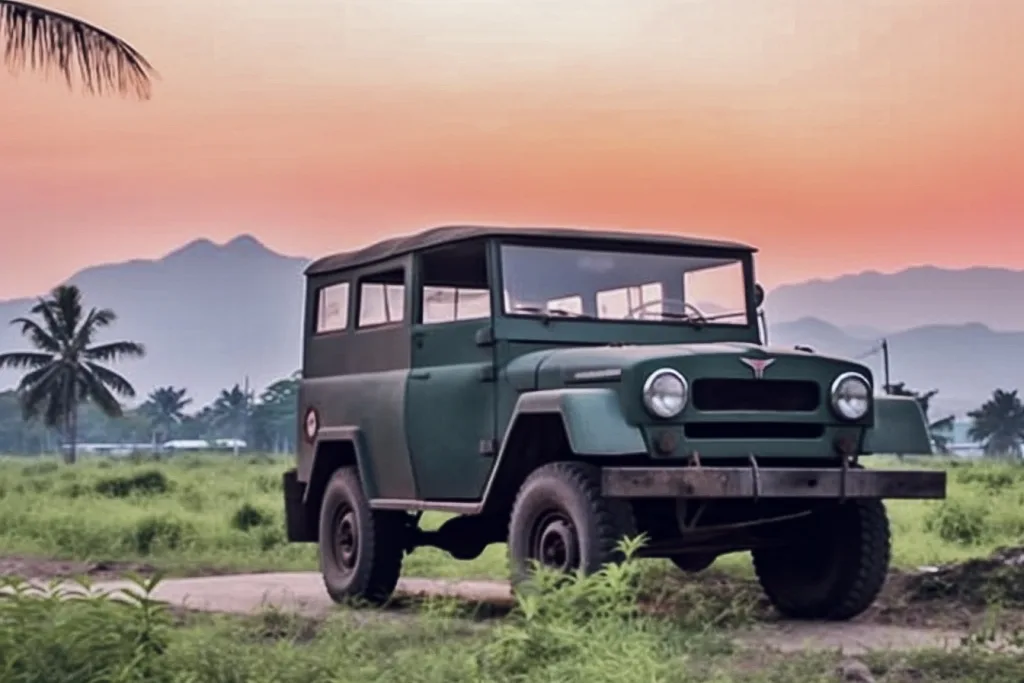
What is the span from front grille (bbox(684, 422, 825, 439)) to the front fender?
13.4 inches

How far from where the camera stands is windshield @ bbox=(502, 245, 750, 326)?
9.43 metres

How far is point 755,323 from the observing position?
395 inches

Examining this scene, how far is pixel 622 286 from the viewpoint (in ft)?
31.6

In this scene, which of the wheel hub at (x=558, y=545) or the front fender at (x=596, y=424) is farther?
the wheel hub at (x=558, y=545)

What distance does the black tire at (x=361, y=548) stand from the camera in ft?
34.2

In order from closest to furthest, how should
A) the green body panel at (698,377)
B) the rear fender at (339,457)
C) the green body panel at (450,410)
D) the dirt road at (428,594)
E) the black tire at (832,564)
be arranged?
1. the dirt road at (428,594)
2. the green body panel at (698,377)
3. the black tire at (832,564)
4. the green body panel at (450,410)
5. the rear fender at (339,457)

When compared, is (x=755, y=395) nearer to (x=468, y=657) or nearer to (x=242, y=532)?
(x=468, y=657)

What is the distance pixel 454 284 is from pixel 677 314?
1243 mm

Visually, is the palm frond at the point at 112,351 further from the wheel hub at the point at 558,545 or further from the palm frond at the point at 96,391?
the wheel hub at the point at 558,545

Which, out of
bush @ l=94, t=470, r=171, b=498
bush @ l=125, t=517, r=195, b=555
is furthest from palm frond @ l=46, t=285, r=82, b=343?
bush @ l=125, t=517, r=195, b=555

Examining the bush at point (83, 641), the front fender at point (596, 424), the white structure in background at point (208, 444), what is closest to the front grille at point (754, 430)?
the front fender at point (596, 424)

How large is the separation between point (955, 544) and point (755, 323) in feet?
21.3

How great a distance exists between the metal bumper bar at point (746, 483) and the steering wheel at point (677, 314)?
1429 mm

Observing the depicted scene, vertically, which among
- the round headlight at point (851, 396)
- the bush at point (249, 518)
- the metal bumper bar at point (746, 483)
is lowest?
the bush at point (249, 518)
